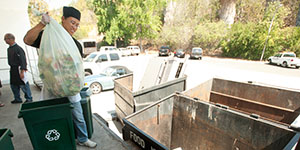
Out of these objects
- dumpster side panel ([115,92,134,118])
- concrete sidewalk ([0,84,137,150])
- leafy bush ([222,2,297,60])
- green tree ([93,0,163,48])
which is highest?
green tree ([93,0,163,48])

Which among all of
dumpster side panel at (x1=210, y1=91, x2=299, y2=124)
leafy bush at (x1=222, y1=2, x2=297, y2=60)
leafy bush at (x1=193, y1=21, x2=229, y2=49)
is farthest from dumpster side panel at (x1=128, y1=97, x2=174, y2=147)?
leafy bush at (x1=193, y1=21, x2=229, y2=49)

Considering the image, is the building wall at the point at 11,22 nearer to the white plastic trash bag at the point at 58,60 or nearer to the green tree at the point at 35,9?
the green tree at the point at 35,9

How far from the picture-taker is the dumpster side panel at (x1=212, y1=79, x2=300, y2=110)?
3.60 meters

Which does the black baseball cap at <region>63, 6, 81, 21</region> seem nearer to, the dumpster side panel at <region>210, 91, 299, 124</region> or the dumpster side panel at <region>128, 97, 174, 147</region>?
the dumpster side panel at <region>128, 97, 174, 147</region>

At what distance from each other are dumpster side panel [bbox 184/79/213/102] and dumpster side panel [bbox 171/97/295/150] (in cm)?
79

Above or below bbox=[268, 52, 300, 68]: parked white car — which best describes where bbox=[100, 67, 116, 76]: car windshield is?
below

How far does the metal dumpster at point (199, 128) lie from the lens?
6.89 feet

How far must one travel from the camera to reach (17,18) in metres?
6.05

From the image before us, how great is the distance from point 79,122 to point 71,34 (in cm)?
140

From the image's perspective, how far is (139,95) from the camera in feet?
11.9

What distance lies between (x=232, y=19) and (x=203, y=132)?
30762 mm

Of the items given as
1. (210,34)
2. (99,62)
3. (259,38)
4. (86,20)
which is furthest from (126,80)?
(86,20)

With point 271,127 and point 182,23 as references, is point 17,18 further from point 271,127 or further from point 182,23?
point 182,23

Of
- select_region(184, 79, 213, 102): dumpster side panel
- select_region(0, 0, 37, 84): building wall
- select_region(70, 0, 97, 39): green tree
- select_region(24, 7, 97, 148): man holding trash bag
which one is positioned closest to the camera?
select_region(24, 7, 97, 148): man holding trash bag
